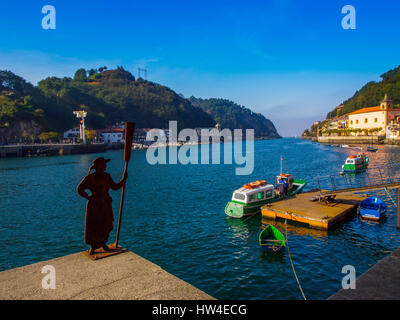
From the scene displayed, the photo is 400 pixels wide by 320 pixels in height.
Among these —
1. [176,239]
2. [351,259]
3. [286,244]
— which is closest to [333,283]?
[351,259]

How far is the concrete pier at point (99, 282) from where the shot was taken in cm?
659

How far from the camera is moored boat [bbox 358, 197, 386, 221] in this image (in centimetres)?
2388

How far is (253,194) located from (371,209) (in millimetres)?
10693

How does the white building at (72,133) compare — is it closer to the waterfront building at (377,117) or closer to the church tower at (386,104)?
the waterfront building at (377,117)

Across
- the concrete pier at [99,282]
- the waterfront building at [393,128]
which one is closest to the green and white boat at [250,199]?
the concrete pier at [99,282]

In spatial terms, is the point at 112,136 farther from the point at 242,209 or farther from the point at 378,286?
the point at 378,286

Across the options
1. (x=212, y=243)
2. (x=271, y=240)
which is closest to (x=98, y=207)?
(x=212, y=243)

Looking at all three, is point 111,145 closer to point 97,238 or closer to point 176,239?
point 176,239

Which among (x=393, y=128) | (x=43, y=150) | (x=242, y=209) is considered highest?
(x=393, y=128)

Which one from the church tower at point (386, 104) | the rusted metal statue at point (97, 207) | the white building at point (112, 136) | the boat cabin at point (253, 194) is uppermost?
the church tower at point (386, 104)

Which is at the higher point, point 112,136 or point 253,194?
point 112,136

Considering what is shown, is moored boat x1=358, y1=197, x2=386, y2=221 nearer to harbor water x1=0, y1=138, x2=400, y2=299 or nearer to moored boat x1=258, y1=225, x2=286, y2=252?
harbor water x1=0, y1=138, x2=400, y2=299

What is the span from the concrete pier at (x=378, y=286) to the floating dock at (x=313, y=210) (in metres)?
13.9

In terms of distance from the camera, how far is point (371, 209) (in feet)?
79.6
